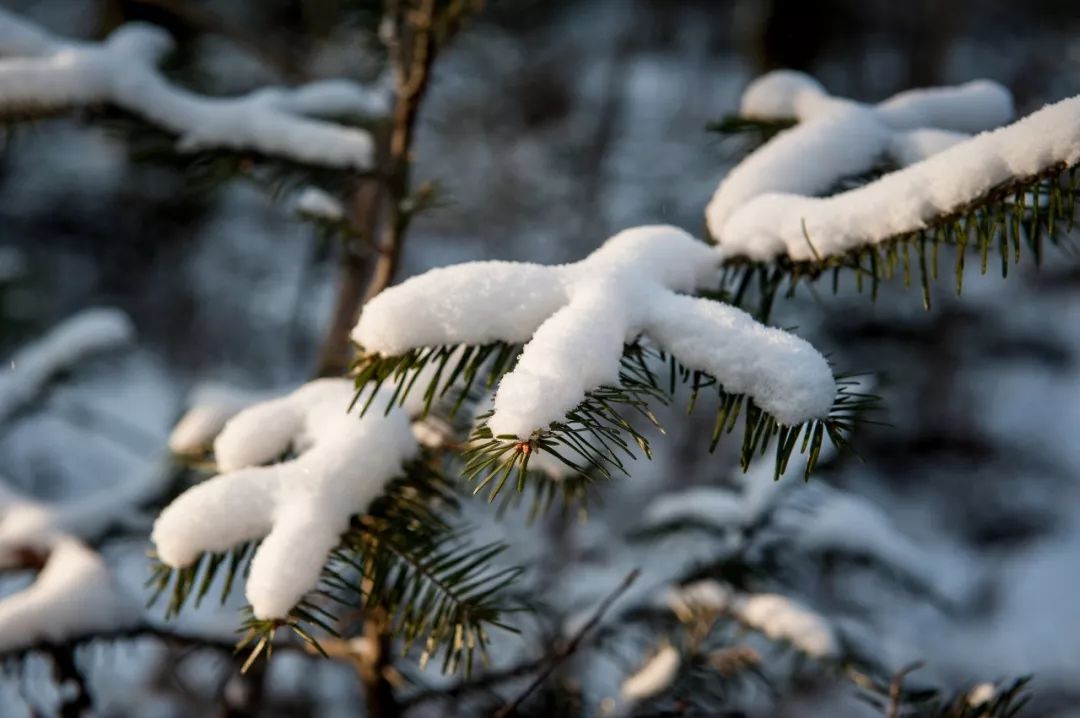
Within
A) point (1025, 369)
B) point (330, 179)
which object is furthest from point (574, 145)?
point (330, 179)

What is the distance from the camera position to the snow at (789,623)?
0.81 metres

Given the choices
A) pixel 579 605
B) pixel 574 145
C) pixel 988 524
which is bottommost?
pixel 988 524

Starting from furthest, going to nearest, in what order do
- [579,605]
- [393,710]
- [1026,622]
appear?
[1026,622], [579,605], [393,710]

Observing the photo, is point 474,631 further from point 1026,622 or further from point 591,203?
point 1026,622

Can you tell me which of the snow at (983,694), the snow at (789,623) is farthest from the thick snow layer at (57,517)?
the snow at (983,694)

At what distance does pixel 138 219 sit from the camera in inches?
161

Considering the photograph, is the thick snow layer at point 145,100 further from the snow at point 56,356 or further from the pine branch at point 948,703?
the pine branch at point 948,703

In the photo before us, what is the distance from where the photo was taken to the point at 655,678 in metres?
0.85

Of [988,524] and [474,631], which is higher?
[474,631]

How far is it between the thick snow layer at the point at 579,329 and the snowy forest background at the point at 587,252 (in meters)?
2.33

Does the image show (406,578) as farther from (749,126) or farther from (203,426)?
(749,126)

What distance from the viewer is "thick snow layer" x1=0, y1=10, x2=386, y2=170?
0.72 m

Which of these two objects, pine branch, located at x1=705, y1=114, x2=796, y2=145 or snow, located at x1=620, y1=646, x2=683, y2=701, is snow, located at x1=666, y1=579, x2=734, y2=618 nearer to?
snow, located at x1=620, y1=646, x2=683, y2=701

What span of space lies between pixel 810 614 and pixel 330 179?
72 centimetres
